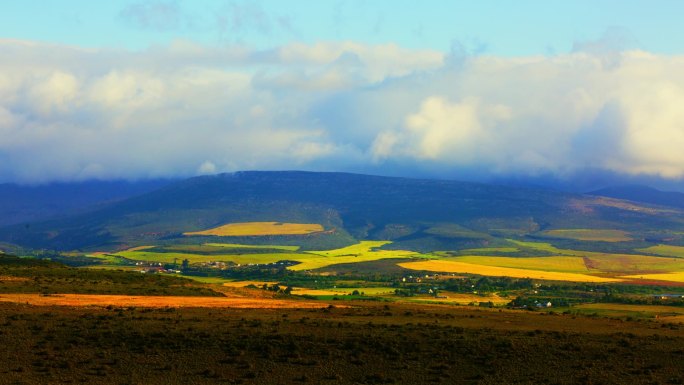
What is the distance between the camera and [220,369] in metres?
53.4

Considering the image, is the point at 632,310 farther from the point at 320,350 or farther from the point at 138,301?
the point at 320,350

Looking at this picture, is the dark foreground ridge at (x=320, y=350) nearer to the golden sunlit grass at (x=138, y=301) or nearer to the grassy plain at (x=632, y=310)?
the golden sunlit grass at (x=138, y=301)

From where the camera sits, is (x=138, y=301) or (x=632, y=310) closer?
(x=138, y=301)

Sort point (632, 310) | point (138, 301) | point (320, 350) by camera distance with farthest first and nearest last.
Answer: point (632, 310) → point (138, 301) → point (320, 350)

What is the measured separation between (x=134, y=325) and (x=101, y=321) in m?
3.35

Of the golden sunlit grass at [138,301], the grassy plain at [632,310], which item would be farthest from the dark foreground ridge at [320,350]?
the grassy plain at [632,310]

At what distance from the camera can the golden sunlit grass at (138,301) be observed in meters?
78.7

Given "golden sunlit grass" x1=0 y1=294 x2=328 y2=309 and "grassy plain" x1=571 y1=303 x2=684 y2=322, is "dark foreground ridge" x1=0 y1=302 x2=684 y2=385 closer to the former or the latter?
"golden sunlit grass" x1=0 y1=294 x2=328 y2=309

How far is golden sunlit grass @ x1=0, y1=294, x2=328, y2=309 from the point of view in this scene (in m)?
78.7

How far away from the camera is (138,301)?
270 ft

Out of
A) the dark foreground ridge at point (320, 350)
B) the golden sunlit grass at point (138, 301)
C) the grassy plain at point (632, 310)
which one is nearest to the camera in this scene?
the dark foreground ridge at point (320, 350)

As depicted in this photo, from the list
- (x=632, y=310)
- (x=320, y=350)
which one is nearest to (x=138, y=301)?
(x=320, y=350)

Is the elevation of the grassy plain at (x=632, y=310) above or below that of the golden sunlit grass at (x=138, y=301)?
below

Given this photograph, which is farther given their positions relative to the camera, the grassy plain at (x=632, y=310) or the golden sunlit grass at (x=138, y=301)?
the grassy plain at (x=632, y=310)
